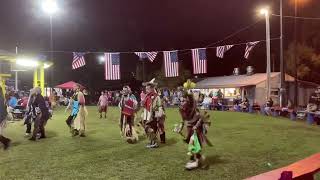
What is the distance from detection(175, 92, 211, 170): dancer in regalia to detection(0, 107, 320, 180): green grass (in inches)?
14.8

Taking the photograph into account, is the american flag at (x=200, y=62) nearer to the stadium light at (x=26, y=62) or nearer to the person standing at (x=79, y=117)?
the stadium light at (x=26, y=62)

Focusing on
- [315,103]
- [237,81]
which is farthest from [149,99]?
[237,81]

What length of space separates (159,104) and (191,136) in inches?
160

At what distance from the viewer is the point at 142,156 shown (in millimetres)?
13164

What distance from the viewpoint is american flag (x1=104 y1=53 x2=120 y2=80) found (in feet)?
108

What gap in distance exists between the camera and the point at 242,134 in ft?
61.8

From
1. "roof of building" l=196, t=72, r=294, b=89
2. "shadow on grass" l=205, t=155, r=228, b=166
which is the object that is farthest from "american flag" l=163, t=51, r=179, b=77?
"shadow on grass" l=205, t=155, r=228, b=166

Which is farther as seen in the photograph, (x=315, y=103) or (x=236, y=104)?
(x=236, y=104)

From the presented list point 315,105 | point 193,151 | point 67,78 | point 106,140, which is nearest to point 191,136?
point 193,151

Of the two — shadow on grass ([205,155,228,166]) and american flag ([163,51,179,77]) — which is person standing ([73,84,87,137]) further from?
american flag ([163,51,179,77])

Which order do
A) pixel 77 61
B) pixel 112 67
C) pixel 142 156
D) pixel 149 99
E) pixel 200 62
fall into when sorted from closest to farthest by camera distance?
1. pixel 142 156
2. pixel 149 99
3. pixel 200 62
4. pixel 112 67
5. pixel 77 61

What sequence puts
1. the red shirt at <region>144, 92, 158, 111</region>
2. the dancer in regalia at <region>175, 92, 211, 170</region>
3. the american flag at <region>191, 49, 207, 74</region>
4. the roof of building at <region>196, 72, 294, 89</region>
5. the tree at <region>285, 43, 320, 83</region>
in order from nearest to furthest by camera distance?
the dancer in regalia at <region>175, 92, 211, 170</region>, the red shirt at <region>144, 92, 158, 111</region>, the american flag at <region>191, 49, 207, 74</region>, the roof of building at <region>196, 72, 294, 89</region>, the tree at <region>285, 43, 320, 83</region>

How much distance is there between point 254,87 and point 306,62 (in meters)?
11.7

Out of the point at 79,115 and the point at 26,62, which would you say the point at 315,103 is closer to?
the point at 79,115
